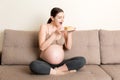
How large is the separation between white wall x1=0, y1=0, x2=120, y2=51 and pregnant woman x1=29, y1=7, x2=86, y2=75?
368 mm

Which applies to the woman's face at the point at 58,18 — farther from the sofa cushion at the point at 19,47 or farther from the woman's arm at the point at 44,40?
the sofa cushion at the point at 19,47

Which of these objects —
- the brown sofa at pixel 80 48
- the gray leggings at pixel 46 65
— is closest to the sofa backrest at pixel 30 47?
the brown sofa at pixel 80 48

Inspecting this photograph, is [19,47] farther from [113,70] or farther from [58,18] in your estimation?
[113,70]

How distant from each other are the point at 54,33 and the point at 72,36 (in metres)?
0.26

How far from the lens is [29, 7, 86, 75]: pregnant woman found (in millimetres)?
2219

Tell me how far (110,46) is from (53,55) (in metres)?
0.70

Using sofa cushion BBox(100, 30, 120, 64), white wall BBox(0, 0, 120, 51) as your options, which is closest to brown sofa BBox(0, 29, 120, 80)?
sofa cushion BBox(100, 30, 120, 64)

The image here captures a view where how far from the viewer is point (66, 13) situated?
9.52ft

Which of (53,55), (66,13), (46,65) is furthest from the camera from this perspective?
(66,13)

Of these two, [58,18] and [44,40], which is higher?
[58,18]

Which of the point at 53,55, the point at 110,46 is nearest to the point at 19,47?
the point at 53,55

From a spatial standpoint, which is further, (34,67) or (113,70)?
(113,70)

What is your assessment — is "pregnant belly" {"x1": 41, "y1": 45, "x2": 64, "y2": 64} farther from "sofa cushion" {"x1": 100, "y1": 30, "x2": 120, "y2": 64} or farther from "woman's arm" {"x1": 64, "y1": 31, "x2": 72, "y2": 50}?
"sofa cushion" {"x1": 100, "y1": 30, "x2": 120, "y2": 64}

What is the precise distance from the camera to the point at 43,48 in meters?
2.42
